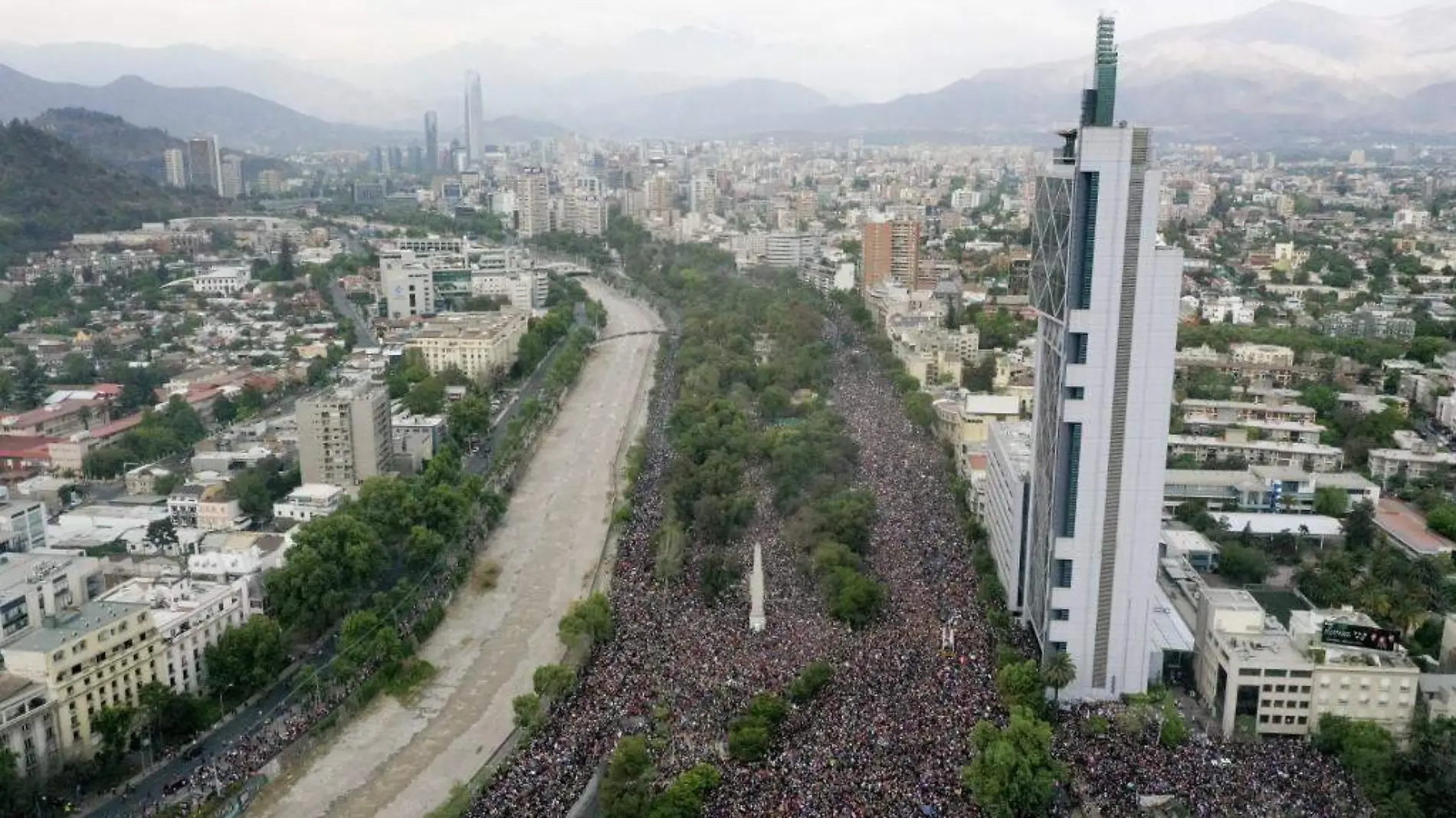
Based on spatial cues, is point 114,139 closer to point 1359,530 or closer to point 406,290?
point 406,290

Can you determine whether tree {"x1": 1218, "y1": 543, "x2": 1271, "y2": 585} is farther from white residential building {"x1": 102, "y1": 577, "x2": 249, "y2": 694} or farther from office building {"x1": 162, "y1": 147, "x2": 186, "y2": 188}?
office building {"x1": 162, "y1": 147, "x2": 186, "y2": 188}

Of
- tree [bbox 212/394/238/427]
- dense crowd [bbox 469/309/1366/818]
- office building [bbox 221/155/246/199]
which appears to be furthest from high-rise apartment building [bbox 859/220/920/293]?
office building [bbox 221/155/246/199]

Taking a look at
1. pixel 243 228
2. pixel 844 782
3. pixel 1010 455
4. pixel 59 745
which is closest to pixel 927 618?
pixel 1010 455

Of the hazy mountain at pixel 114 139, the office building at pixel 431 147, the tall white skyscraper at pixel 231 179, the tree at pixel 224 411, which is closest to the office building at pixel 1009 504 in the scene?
the tree at pixel 224 411

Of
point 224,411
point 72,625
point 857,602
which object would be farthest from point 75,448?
point 857,602

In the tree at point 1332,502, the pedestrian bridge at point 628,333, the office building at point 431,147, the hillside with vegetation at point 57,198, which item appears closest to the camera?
the tree at point 1332,502

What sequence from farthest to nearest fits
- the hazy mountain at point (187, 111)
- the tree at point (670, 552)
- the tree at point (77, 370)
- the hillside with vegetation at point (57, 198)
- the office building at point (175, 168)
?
the hazy mountain at point (187, 111), the office building at point (175, 168), the hillside with vegetation at point (57, 198), the tree at point (77, 370), the tree at point (670, 552)

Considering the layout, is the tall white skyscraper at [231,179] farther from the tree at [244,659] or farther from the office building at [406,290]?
the tree at [244,659]
